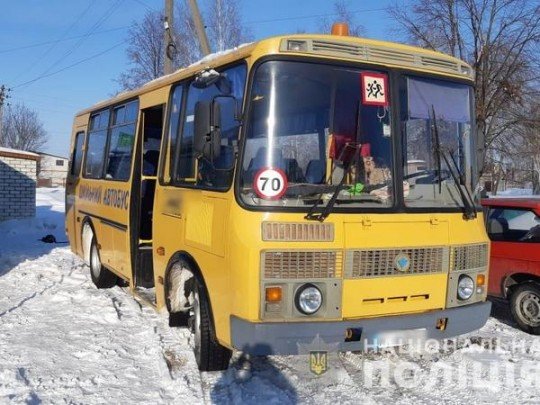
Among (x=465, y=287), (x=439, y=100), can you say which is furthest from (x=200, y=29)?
(x=465, y=287)

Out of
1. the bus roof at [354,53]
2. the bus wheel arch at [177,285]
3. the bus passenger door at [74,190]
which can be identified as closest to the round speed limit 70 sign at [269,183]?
the bus roof at [354,53]

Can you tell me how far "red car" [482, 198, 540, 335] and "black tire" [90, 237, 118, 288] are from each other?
5.23 m

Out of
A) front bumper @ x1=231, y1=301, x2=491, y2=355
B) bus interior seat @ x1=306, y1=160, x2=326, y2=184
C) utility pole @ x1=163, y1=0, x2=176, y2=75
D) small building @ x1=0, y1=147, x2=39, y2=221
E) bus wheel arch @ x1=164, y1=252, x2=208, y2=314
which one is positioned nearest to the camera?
front bumper @ x1=231, y1=301, x2=491, y2=355

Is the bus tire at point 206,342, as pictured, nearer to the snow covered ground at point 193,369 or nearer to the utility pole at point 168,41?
the snow covered ground at point 193,369

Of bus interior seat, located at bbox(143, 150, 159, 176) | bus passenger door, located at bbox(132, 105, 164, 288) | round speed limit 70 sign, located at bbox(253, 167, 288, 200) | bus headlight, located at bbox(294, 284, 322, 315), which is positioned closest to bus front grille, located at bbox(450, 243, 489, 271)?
bus headlight, located at bbox(294, 284, 322, 315)

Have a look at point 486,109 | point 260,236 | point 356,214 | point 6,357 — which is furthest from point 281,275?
point 486,109

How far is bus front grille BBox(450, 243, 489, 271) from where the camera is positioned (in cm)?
490

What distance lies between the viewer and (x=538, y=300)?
22.1 feet

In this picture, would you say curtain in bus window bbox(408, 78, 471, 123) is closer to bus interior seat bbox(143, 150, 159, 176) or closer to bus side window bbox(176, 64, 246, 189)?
bus side window bbox(176, 64, 246, 189)

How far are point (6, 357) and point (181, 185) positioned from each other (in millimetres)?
2249

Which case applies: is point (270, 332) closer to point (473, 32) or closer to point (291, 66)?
point (291, 66)

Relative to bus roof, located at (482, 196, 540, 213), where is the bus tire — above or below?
below

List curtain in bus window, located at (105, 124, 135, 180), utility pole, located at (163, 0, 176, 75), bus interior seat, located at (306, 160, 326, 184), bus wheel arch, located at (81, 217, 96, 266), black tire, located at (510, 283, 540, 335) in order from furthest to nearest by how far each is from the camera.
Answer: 1. utility pole, located at (163, 0, 176, 75)
2. bus wheel arch, located at (81, 217, 96, 266)
3. curtain in bus window, located at (105, 124, 135, 180)
4. black tire, located at (510, 283, 540, 335)
5. bus interior seat, located at (306, 160, 326, 184)

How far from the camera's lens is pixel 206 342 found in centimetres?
500
